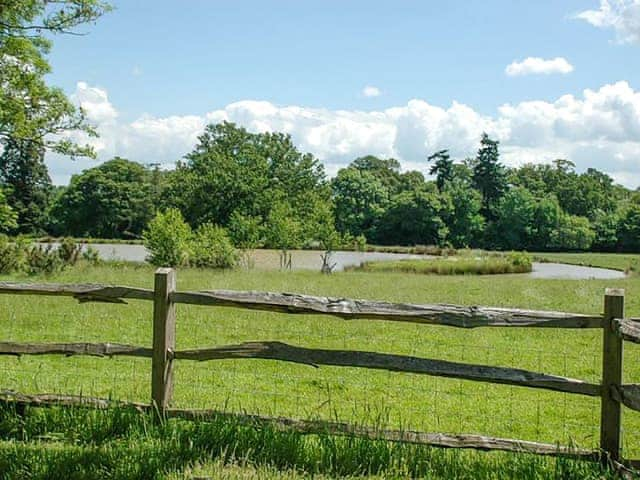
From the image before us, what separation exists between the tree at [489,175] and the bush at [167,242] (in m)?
66.1

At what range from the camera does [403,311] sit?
16.3 feet

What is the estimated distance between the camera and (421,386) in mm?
8969

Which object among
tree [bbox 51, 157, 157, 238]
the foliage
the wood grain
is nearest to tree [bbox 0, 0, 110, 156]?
the foliage

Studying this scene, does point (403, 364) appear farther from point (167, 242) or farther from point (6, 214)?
point (167, 242)

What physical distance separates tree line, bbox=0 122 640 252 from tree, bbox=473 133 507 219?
148 mm

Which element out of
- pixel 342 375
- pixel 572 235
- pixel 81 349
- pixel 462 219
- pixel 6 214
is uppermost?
pixel 462 219

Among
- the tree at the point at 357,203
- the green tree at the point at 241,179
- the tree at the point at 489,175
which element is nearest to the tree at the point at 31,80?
the green tree at the point at 241,179

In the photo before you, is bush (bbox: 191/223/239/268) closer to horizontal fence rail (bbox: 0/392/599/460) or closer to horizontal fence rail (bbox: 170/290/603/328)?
horizontal fence rail (bbox: 0/392/599/460)

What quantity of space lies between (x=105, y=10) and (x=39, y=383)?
9.88 meters

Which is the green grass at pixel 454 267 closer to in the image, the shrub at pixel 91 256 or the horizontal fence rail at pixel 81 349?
the shrub at pixel 91 256

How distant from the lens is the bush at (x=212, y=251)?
117 ft

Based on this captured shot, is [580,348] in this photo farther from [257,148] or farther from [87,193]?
[87,193]

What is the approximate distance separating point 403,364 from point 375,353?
233 mm

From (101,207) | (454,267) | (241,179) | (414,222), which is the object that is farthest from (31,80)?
(414,222)
